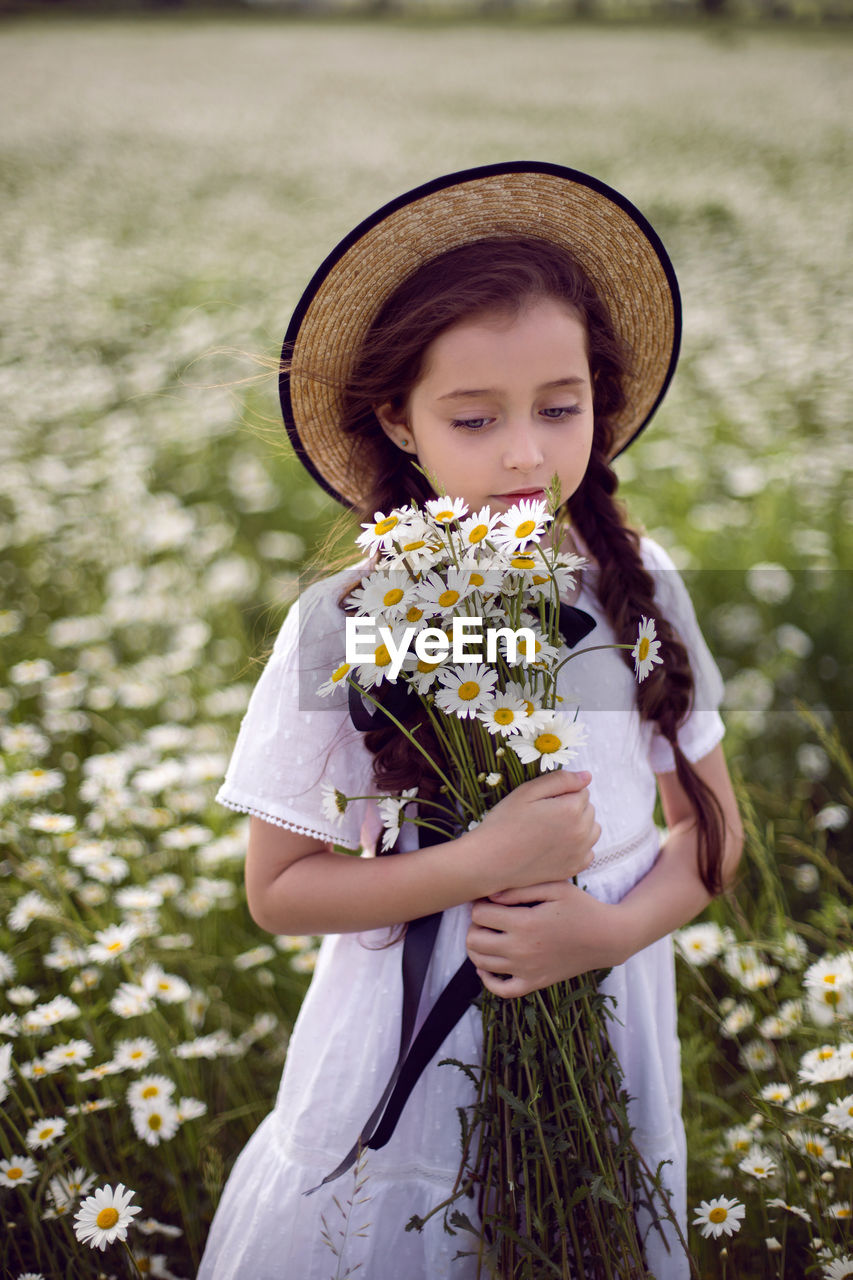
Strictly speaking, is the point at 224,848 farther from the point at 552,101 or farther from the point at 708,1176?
the point at 552,101

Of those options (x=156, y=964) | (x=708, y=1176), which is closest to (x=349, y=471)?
(x=156, y=964)

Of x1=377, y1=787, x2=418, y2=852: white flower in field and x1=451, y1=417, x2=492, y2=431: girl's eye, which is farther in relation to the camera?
x1=451, y1=417, x2=492, y2=431: girl's eye

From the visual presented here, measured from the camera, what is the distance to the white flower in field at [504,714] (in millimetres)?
747

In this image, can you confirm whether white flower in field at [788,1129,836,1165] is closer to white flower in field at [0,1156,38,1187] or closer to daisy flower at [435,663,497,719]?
daisy flower at [435,663,497,719]

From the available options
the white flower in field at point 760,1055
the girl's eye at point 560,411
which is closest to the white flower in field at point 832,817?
the white flower in field at point 760,1055

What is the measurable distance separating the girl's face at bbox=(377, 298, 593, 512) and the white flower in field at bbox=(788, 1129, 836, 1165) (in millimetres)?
901

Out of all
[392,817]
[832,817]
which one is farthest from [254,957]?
[832,817]

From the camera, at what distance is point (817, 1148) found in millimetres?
1194

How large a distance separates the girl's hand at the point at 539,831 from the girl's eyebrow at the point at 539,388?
1.34 ft

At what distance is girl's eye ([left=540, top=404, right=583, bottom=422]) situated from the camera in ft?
3.34

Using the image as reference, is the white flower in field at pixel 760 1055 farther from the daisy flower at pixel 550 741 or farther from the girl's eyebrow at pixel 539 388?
the girl's eyebrow at pixel 539 388

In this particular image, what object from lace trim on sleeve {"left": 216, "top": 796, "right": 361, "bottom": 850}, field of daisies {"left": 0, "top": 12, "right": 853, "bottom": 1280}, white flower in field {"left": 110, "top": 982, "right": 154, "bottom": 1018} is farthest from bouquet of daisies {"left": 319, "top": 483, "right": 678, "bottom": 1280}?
white flower in field {"left": 110, "top": 982, "right": 154, "bottom": 1018}

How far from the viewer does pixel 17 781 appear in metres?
1.91

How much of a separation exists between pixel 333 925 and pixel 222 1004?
0.84 meters
